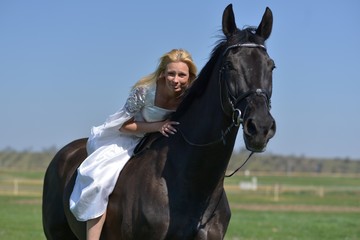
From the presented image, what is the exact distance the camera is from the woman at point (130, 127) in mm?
6105

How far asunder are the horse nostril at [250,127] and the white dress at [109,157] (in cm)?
148

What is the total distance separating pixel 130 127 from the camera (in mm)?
6285

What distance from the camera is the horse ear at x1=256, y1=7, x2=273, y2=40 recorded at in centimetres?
553

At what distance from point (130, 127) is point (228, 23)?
143 cm

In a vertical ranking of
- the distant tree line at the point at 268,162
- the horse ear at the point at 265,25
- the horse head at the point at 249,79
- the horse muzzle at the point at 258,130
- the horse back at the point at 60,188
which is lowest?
the distant tree line at the point at 268,162

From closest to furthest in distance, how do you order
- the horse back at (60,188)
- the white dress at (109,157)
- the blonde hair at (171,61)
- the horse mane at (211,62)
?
1. the horse mane at (211,62)
2. the white dress at (109,157)
3. the blonde hair at (171,61)
4. the horse back at (60,188)

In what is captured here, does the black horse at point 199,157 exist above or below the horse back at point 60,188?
above

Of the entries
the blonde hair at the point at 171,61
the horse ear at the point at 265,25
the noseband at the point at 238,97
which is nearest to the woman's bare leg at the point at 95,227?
the blonde hair at the point at 171,61

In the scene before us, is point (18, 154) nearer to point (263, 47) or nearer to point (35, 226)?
point (35, 226)

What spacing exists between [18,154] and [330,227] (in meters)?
105

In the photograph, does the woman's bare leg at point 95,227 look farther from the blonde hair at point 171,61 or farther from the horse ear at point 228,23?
the horse ear at point 228,23

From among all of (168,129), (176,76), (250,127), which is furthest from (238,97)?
(176,76)

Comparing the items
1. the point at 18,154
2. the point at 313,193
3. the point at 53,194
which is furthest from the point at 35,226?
the point at 18,154

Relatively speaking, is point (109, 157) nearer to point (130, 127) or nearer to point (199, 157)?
point (130, 127)
